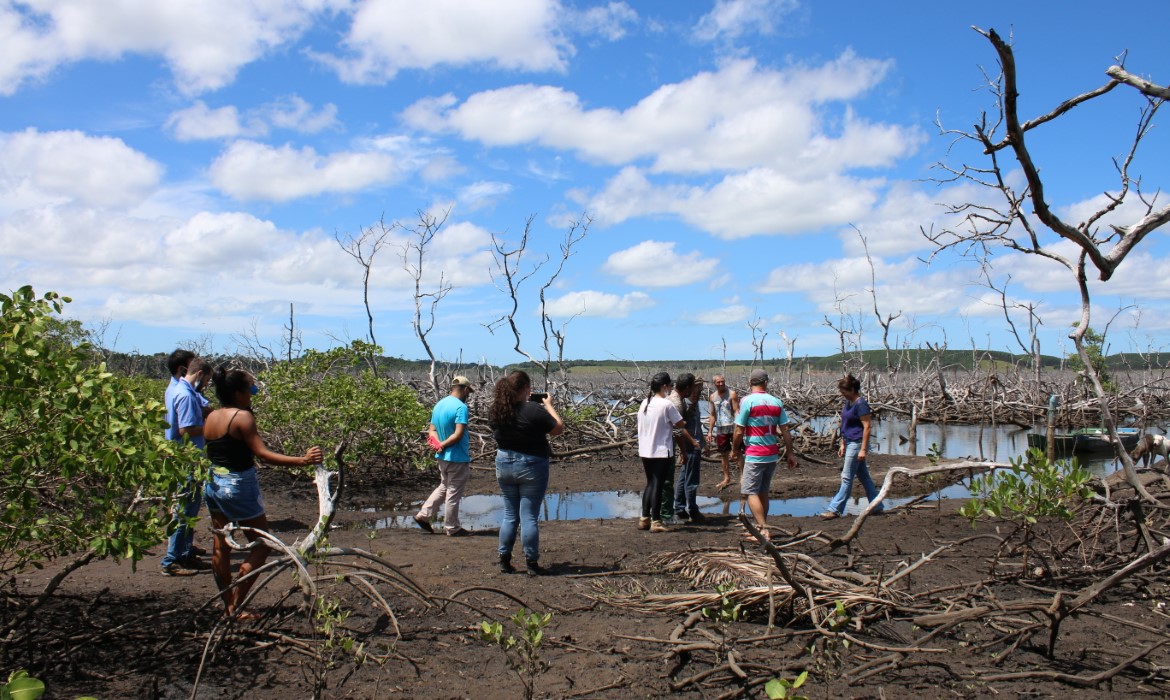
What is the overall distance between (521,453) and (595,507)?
5829 millimetres

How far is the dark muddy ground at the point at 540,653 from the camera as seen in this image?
174 inches

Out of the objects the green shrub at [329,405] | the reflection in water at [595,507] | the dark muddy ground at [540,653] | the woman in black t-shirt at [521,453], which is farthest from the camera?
the green shrub at [329,405]

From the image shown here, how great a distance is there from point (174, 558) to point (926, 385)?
26972 mm

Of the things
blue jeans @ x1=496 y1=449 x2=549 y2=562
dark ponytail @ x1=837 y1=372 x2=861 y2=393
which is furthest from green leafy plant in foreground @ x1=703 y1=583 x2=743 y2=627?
dark ponytail @ x1=837 y1=372 x2=861 y2=393

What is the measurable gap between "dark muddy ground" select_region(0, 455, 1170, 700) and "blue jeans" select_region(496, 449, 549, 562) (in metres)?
0.31

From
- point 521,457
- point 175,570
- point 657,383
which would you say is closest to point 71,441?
point 175,570

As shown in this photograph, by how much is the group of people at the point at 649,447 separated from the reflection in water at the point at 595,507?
139cm

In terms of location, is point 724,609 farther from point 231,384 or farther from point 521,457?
point 231,384

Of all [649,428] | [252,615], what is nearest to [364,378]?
[649,428]

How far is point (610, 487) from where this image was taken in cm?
1403

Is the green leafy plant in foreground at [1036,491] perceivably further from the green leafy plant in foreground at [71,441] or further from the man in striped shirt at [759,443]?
the green leafy plant in foreground at [71,441]

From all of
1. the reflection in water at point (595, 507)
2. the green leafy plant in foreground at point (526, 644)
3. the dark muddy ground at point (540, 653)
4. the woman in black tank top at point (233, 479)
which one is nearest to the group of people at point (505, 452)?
the woman in black tank top at point (233, 479)

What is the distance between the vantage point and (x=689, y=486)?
948cm

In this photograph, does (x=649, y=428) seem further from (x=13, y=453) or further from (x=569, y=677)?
(x=13, y=453)
